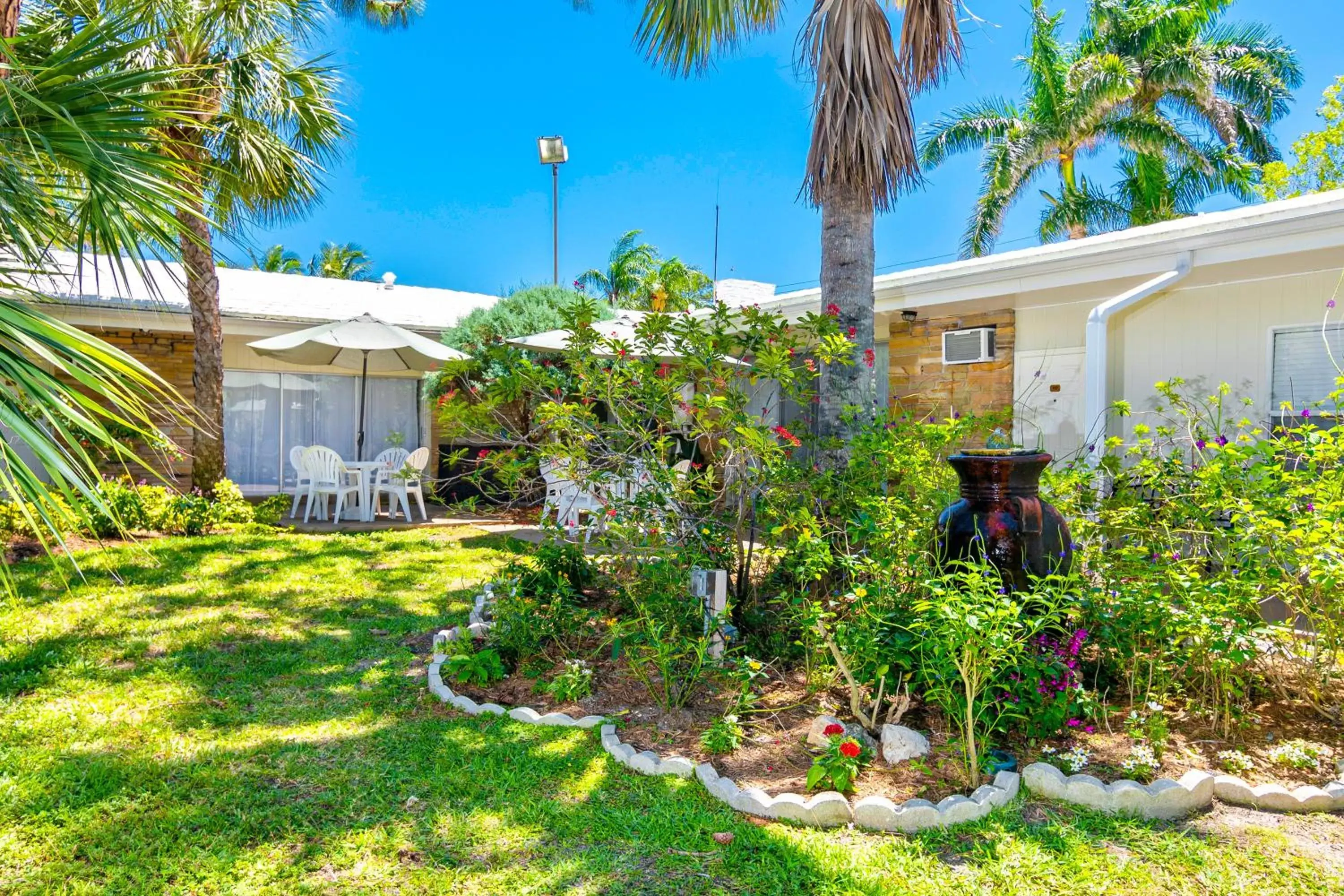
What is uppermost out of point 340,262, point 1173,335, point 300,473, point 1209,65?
point 1209,65

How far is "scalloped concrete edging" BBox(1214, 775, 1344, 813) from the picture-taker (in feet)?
9.07

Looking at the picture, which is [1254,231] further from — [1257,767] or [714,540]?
[714,540]

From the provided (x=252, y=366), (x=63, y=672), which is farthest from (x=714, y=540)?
(x=252, y=366)

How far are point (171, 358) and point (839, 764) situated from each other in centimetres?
1121

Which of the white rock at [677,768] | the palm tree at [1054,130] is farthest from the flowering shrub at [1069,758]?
the palm tree at [1054,130]

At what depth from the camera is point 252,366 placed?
11930mm

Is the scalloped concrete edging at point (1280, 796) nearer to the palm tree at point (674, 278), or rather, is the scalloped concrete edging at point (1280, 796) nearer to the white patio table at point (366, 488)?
the white patio table at point (366, 488)

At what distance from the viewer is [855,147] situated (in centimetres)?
513

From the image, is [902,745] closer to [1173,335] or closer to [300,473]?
[1173,335]

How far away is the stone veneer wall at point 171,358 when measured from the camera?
35.1 ft

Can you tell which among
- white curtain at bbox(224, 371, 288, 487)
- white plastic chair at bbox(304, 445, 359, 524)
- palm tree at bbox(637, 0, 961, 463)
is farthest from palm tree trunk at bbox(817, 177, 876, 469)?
white curtain at bbox(224, 371, 288, 487)

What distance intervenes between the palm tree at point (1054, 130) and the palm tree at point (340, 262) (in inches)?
1122

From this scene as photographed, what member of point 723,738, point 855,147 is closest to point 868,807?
point 723,738

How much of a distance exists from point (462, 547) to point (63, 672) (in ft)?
13.0
